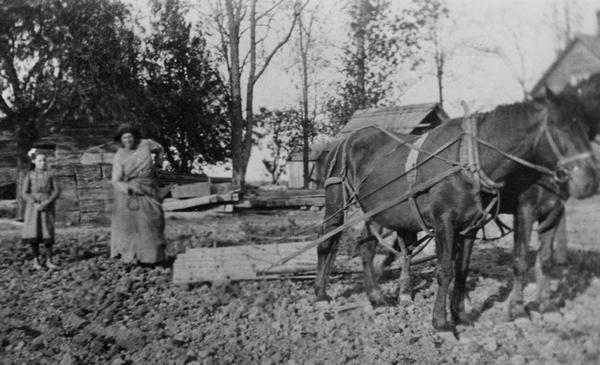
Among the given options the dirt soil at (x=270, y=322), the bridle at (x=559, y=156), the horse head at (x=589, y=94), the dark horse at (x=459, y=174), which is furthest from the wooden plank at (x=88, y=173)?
the horse head at (x=589, y=94)

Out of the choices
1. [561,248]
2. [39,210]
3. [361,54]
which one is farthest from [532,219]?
[39,210]

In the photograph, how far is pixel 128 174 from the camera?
8.46 m

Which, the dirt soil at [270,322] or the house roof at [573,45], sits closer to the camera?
the house roof at [573,45]

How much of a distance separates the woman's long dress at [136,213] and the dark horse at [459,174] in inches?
141

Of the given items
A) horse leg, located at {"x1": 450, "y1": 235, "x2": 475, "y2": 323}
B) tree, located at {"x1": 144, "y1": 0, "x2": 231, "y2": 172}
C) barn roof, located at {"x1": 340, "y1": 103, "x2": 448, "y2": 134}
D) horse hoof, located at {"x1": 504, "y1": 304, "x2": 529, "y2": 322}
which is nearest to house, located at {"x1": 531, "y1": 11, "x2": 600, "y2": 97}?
horse leg, located at {"x1": 450, "y1": 235, "x2": 475, "y2": 323}

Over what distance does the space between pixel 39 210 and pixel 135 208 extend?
196cm

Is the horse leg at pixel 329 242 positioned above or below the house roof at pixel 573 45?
below

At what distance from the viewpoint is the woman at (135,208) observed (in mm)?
8438

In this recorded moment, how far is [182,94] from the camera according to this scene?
74.3ft

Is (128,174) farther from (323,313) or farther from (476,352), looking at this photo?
(476,352)

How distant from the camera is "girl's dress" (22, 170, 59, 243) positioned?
→ 9.18m

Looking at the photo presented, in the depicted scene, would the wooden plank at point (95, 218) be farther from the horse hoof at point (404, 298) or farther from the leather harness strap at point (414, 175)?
the leather harness strap at point (414, 175)

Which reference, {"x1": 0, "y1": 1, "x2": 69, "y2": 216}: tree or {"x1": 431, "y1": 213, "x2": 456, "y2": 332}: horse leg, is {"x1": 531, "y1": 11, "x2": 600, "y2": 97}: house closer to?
{"x1": 431, "y1": 213, "x2": 456, "y2": 332}: horse leg

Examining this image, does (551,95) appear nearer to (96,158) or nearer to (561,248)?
(561,248)
